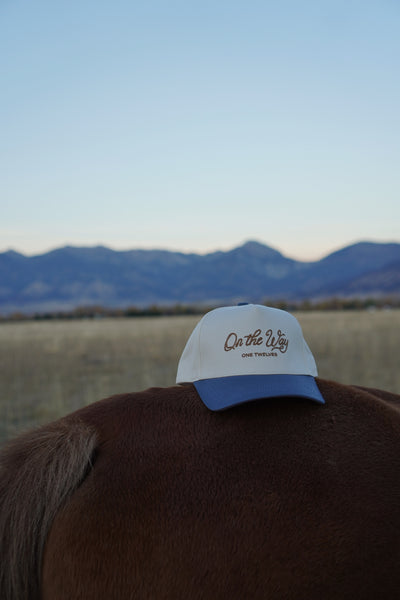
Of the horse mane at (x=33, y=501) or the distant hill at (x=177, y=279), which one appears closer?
the horse mane at (x=33, y=501)

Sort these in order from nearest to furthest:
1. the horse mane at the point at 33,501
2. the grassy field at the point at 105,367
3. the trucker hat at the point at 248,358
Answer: the horse mane at the point at 33,501 → the trucker hat at the point at 248,358 → the grassy field at the point at 105,367

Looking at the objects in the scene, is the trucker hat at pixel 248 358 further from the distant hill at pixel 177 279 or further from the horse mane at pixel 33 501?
the distant hill at pixel 177 279

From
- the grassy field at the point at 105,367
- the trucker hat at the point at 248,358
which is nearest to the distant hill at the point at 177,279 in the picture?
the grassy field at the point at 105,367

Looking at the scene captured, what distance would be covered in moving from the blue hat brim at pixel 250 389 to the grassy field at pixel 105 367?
3.57 meters

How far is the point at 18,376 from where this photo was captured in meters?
9.24

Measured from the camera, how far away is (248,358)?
125 centimetres

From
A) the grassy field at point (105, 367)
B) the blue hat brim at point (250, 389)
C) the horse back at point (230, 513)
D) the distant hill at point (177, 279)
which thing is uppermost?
the distant hill at point (177, 279)

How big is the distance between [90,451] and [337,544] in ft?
1.71

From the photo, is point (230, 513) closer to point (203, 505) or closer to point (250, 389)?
point (203, 505)

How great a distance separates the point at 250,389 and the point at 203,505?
28 centimetres

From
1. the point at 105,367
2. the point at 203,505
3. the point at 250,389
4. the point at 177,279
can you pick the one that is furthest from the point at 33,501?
the point at 177,279

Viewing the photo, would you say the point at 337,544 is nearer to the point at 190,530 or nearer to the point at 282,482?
the point at 282,482

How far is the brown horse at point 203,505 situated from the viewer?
96cm

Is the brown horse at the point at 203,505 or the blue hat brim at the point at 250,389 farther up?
the blue hat brim at the point at 250,389
